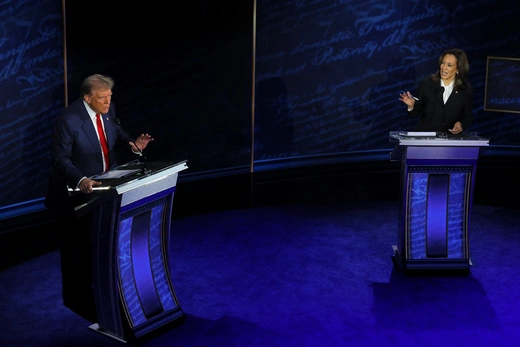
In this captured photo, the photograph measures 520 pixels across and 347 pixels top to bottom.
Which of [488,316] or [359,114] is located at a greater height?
[359,114]

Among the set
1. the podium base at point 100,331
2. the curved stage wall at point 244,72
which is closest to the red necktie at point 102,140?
the podium base at point 100,331

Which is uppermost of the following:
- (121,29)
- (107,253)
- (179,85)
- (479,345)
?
(121,29)

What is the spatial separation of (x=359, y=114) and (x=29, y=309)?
5.13 meters

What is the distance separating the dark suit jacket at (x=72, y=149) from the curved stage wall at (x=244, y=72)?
2.14m

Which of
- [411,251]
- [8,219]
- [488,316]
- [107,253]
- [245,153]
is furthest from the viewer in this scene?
[245,153]

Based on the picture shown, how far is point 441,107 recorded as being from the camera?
508 centimetres

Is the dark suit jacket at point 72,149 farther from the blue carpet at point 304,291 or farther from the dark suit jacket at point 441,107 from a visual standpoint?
the dark suit jacket at point 441,107

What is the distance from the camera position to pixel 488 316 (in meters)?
4.20

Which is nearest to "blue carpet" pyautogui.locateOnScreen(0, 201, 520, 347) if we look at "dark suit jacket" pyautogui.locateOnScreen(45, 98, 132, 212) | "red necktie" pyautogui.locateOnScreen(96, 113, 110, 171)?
"dark suit jacket" pyautogui.locateOnScreen(45, 98, 132, 212)

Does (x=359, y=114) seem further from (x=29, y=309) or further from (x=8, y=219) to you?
(x=29, y=309)

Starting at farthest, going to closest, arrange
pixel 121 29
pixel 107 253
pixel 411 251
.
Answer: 1. pixel 121 29
2. pixel 411 251
3. pixel 107 253

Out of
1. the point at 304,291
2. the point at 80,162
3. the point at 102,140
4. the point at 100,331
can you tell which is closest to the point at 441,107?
the point at 304,291

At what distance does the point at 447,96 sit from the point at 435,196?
0.87 metres

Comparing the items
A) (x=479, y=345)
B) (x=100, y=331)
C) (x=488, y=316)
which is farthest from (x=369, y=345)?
(x=100, y=331)
